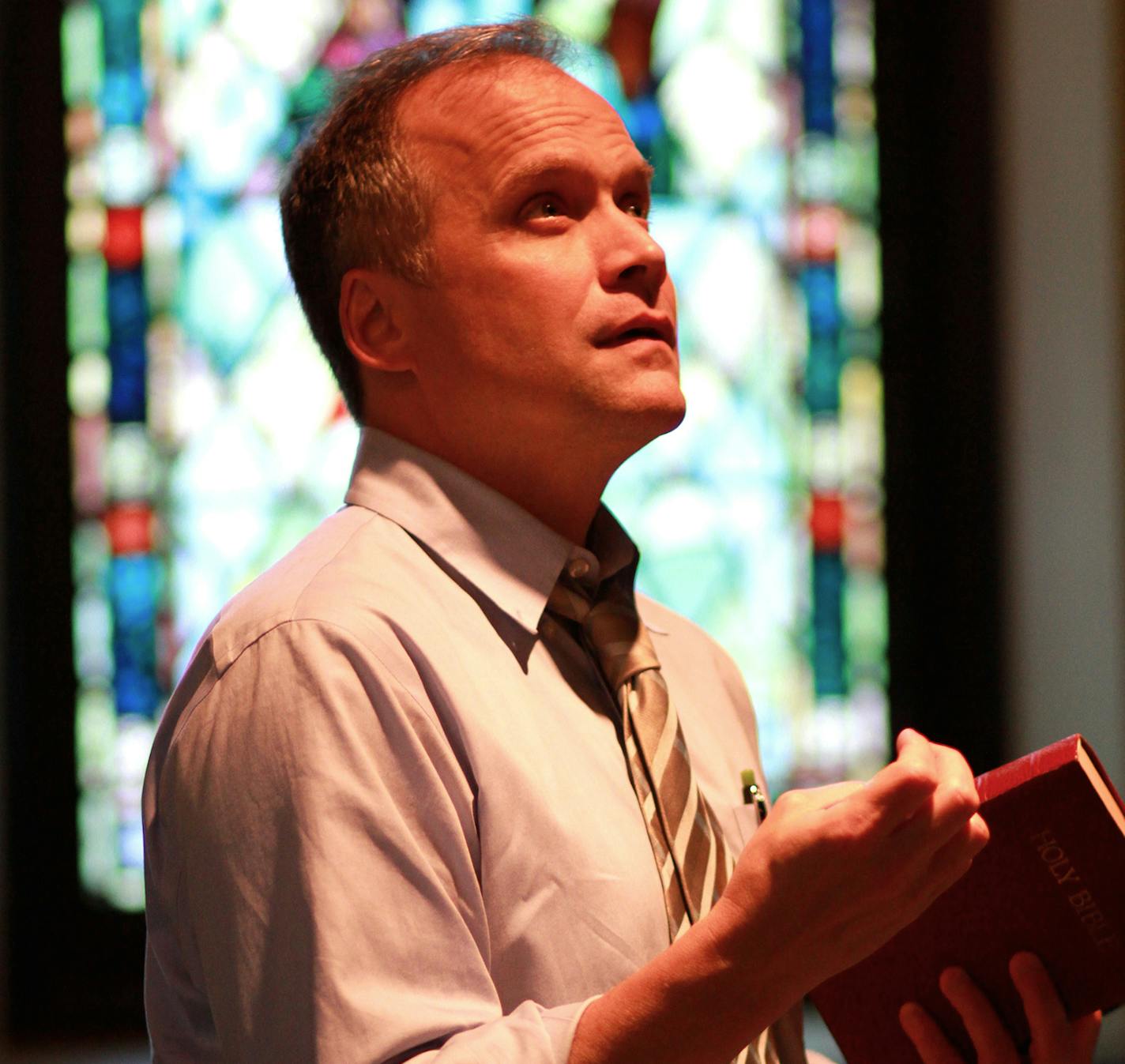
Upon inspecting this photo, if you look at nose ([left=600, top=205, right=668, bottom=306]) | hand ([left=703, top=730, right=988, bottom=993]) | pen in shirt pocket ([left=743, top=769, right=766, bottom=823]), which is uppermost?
nose ([left=600, top=205, right=668, bottom=306])

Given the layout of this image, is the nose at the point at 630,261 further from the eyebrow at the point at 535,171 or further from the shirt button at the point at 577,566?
the shirt button at the point at 577,566

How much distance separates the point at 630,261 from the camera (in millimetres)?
1473

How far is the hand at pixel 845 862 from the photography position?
1.04 m

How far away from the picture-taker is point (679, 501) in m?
3.29

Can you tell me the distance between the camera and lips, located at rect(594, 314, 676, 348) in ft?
4.76

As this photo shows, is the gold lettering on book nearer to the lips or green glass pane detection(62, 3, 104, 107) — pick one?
the lips

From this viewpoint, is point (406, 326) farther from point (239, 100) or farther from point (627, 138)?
point (239, 100)

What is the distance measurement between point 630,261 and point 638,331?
2.6 inches

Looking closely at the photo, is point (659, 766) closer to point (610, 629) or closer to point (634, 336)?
point (610, 629)

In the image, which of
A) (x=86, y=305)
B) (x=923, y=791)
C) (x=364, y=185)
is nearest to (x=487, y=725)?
(x=923, y=791)

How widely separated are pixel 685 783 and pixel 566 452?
331 mm

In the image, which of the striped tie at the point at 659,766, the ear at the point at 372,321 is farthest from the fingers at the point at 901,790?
the ear at the point at 372,321

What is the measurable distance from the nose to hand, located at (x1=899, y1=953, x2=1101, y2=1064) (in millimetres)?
687

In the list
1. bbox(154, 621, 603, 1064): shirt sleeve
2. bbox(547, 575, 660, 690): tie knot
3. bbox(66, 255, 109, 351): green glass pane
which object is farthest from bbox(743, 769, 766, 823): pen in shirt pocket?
bbox(66, 255, 109, 351): green glass pane
